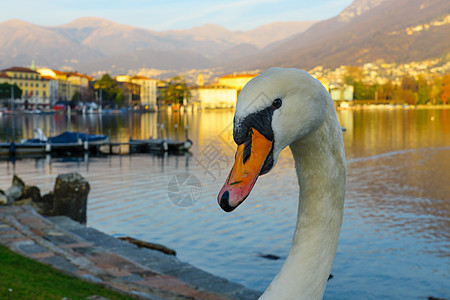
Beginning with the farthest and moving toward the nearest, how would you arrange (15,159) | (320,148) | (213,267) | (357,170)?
(15,159) → (357,170) → (213,267) → (320,148)

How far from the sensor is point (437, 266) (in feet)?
44.5

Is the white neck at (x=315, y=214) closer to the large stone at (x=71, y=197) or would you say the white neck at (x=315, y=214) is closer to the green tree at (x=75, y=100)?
the large stone at (x=71, y=197)

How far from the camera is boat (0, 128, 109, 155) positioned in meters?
37.1

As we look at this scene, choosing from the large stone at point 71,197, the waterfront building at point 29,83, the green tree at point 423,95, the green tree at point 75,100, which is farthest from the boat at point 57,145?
the green tree at point 423,95

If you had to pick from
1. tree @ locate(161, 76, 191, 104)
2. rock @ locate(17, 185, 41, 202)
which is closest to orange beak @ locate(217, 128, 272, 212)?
rock @ locate(17, 185, 41, 202)

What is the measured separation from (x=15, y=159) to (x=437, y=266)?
30673mm

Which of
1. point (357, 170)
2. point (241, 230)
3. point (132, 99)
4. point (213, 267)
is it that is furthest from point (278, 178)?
point (132, 99)

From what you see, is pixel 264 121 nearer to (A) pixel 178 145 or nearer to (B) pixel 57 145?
(B) pixel 57 145

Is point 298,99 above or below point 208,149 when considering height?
above

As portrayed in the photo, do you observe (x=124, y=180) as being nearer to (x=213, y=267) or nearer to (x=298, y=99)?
(x=213, y=267)

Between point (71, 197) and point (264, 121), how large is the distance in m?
12.8

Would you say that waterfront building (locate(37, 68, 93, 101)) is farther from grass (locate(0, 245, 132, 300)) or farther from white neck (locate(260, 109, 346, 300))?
white neck (locate(260, 109, 346, 300))

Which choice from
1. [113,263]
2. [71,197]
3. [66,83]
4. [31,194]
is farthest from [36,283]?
[66,83]

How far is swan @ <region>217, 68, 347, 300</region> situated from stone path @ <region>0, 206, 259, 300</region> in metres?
5.84
